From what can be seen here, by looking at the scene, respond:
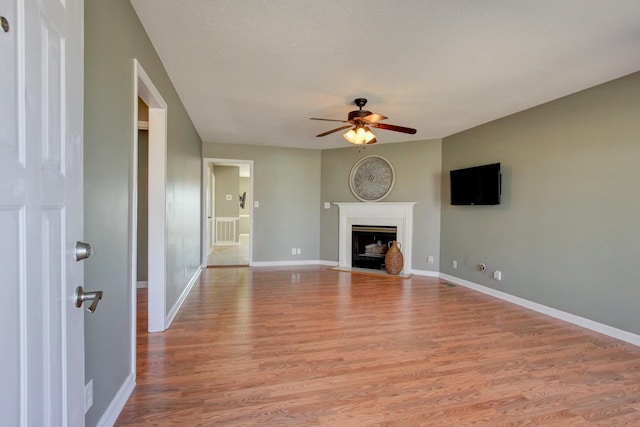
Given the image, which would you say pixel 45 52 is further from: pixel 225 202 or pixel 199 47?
pixel 225 202

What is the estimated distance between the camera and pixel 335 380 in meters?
2.01

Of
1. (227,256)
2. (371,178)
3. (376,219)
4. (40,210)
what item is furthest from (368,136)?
(227,256)

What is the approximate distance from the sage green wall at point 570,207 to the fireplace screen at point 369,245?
1.64 meters

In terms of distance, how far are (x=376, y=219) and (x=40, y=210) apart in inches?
199

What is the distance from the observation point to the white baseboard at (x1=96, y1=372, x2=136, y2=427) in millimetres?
1499

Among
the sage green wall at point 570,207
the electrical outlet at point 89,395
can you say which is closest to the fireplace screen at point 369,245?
the sage green wall at point 570,207

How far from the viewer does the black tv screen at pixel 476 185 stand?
3.90 metres

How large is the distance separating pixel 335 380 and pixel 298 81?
2540 millimetres

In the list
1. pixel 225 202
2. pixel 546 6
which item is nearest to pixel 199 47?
pixel 546 6

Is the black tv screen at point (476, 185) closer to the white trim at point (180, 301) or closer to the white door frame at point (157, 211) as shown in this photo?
the white door frame at point (157, 211)


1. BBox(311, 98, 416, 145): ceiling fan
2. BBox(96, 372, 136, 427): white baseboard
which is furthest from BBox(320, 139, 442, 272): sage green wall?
BBox(96, 372, 136, 427): white baseboard

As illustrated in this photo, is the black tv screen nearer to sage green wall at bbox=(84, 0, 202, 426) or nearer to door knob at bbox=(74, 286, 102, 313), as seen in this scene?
sage green wall at bbox=(84, 0, 202, 426)

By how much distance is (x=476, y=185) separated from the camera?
416cm

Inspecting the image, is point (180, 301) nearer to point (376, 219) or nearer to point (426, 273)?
point (376, 219)
